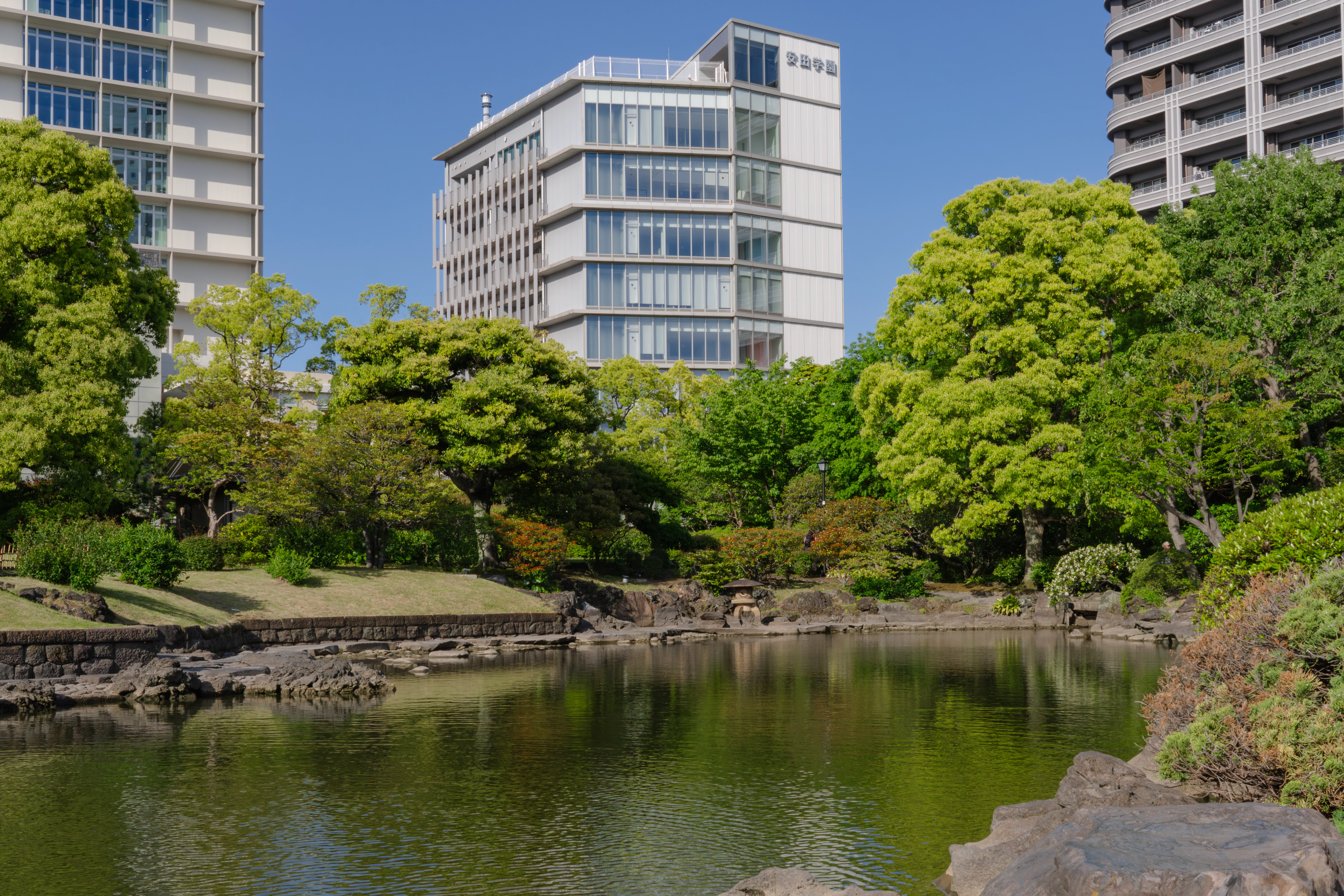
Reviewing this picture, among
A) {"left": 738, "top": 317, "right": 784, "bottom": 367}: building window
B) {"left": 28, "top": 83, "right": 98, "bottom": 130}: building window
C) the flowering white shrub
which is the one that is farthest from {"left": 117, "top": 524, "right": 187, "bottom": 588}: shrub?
{"left": 738, "top": 317, "right": 784, "bottom": 367}: building window

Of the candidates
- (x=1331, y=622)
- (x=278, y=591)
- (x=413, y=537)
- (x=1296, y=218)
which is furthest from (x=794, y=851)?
(x=1296, y=218)

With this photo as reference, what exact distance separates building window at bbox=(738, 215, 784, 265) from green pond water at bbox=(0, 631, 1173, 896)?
201ft

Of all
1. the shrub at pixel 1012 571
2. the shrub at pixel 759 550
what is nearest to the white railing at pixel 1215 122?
the shrub at pixel 1012 571

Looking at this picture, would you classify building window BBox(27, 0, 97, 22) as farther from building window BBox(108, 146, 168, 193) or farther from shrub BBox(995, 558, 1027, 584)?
shrub BBox(995, 558, 1027, 584)

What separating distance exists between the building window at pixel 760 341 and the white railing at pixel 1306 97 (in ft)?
111

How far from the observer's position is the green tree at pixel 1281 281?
3055cm

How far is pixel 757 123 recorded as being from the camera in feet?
260

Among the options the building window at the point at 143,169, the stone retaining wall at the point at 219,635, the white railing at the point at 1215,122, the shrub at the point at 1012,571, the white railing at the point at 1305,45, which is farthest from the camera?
the building window at the point at 143,169

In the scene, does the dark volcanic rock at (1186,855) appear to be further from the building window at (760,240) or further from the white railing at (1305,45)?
the building window at (760,240)

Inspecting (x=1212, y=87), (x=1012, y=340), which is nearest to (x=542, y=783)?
(x=1012, y=340)

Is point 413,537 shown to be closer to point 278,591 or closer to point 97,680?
point 278,591

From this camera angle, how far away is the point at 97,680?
19.0 meters

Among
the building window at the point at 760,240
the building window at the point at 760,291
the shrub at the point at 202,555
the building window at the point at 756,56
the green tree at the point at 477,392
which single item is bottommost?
the shrub at the point at 202,555

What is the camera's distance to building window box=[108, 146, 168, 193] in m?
66.5
